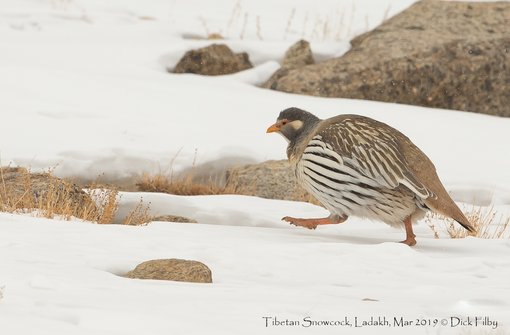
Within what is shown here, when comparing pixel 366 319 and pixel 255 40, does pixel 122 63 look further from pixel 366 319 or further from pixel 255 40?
pixel 366 319

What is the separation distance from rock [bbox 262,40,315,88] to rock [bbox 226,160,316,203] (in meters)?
4.72

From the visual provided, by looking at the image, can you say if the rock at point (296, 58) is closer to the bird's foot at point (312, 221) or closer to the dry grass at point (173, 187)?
the dry grass at point (173, 187)

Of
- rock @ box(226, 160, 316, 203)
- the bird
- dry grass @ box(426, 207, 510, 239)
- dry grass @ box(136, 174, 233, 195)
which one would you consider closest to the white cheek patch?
the bird

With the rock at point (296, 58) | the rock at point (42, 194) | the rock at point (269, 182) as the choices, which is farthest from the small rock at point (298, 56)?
the rock at point (42, 194)

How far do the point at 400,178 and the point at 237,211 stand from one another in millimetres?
1930

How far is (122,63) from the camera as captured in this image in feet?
49.6

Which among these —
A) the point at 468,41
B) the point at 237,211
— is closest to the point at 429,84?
the point at 468,41

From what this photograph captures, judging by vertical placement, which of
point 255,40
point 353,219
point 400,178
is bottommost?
point 353,219

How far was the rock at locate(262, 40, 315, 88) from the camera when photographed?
15.2 m

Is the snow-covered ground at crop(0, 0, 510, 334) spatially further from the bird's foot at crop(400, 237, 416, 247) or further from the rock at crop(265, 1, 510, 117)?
the rock at crop(265, 1, 510, 117)

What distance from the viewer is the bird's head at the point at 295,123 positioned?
8359 mm

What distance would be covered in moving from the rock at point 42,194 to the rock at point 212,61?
690 cm

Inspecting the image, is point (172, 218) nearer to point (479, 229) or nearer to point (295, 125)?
point (295, 125)

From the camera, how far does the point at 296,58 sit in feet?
51.0
